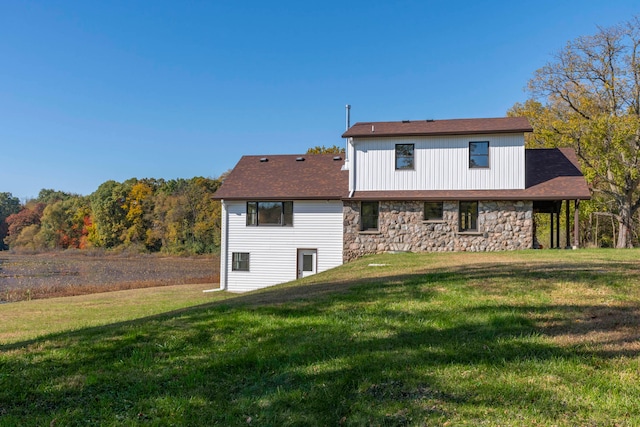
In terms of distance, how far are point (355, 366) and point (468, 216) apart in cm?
1547

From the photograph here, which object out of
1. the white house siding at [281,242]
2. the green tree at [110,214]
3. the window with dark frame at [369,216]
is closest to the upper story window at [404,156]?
the window with dark frame at [369,216]

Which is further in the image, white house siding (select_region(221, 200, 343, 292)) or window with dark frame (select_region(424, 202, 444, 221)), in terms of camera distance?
white house siding (select_region(221, 200, 343, 292))

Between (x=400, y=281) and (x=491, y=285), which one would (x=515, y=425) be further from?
(x=400, y=281)

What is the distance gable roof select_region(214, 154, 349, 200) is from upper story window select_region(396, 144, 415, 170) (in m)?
2.64

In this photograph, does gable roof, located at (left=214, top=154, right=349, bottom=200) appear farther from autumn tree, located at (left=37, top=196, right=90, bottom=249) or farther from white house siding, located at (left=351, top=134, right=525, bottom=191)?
autumn tree, located at (left=37, top=196, right=90, bottom=249)

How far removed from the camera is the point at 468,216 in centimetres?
1841

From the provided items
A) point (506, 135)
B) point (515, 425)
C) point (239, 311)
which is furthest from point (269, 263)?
point (515, 425)

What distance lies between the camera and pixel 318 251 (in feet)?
65.0

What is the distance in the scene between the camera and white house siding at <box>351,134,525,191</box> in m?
18.1

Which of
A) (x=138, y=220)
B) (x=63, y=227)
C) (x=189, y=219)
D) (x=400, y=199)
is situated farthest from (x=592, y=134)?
(x=63, y=227)

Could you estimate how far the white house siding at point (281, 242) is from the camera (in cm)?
1969

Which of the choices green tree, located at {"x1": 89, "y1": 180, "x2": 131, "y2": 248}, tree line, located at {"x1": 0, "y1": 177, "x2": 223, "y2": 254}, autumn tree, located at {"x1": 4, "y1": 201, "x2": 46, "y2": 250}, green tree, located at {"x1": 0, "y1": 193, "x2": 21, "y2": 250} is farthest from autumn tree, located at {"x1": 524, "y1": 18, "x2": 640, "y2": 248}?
green tree, located at {"x1": 0, "y1": 193, "x2": 21, "y2": 250}

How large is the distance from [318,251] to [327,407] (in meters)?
16.3

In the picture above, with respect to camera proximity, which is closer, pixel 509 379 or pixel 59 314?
pixel 509 379
